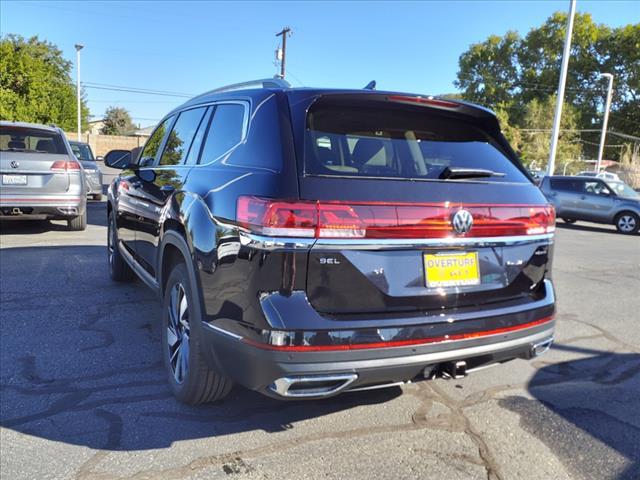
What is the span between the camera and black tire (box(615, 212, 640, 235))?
50.7 ft

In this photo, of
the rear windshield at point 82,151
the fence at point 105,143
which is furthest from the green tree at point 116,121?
the rear windshield at point 82,151

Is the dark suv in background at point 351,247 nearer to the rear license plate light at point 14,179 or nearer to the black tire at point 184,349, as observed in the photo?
the black tire at point 184,349

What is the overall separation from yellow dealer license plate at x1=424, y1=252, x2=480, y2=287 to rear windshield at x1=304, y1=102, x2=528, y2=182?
422mm

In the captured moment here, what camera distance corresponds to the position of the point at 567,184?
16.9 meters

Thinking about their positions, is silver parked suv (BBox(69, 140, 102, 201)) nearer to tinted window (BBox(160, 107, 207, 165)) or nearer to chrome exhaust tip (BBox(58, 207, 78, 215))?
chrome exhaust tip (BBox(58, 207, 78, 215))

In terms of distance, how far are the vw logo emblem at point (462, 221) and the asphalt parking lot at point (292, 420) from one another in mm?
1190

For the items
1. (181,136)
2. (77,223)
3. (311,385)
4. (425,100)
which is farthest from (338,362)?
(77,223)

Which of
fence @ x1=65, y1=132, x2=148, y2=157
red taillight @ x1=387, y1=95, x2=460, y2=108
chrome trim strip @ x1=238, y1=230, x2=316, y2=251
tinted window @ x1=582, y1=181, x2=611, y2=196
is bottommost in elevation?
chrome trim strip @ x1=238, y1=230, x2=316, y2=251

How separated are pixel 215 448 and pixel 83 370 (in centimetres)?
140

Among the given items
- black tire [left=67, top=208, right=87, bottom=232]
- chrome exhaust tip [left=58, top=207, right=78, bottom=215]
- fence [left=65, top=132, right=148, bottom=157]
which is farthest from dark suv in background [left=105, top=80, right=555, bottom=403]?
fence [left=65, top=132, right=148, bottom=157]

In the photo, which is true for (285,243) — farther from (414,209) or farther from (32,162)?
(32,162)

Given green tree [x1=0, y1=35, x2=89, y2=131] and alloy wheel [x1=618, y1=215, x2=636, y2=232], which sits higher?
green tree [x1=0, y1=35, x2=89, y2=131]

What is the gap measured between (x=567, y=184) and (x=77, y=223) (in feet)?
46.7

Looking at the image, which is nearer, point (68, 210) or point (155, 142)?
point (155, 142)
